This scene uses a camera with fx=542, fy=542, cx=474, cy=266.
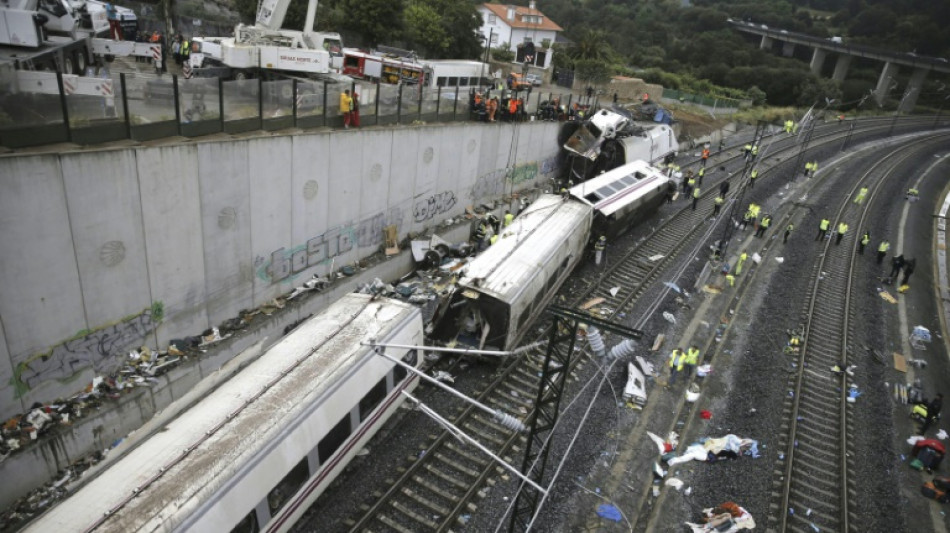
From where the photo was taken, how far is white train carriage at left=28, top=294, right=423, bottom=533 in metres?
7.32

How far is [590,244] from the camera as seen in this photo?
20875 millimetres

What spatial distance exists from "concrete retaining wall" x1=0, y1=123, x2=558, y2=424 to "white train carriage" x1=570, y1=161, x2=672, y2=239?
7263mm

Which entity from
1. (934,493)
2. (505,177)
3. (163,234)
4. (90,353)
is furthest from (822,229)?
(90,353)

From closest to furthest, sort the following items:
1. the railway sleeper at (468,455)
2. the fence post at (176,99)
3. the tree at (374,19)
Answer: the railway sleeper at (468,455) → the fence post at (176,99) → the tree at (374,19)

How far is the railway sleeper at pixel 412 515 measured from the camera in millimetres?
9938

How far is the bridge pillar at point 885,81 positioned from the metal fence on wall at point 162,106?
252ft

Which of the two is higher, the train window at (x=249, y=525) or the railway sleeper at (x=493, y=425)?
the train window at (x=249, y=525)

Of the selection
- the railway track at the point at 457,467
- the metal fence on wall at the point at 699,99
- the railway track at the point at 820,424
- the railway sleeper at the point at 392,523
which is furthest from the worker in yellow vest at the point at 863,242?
the metal fence on wall at the point at 699,99

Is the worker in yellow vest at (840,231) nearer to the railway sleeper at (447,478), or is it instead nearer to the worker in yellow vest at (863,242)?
the worker in yellow vest at (863,242)

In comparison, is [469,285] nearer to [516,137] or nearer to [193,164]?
[193,164]

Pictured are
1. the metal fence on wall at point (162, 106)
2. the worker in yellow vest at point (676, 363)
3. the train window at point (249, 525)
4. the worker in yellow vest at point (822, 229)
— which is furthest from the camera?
the worker in yellow vest at point (822, 229)

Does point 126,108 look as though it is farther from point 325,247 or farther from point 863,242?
point 863,242

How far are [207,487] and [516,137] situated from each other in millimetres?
20862

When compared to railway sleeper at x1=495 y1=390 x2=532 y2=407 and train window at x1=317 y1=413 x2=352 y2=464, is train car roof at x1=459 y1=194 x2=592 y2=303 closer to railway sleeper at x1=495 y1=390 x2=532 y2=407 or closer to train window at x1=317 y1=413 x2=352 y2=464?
railway sleeper at x1=495 y1=390 x2=532 y2=407
